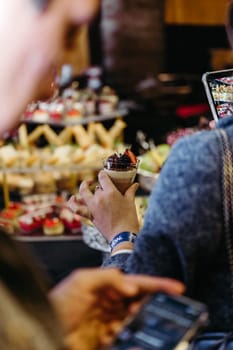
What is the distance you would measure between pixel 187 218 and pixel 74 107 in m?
4.05

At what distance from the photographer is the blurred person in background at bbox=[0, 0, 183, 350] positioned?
749 mm

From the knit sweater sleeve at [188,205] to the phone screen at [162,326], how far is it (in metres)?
0.23

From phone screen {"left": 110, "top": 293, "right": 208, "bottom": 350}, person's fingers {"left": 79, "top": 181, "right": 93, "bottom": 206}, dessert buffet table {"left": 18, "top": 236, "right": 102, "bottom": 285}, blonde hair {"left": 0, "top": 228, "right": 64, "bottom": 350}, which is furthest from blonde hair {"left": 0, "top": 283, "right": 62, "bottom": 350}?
dessert buffet table {"left": 18, "top": 236, "right": 102, "bottom": 285}

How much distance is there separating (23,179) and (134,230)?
10.7 ft

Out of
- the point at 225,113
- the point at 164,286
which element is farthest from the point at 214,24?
the point at 164,286

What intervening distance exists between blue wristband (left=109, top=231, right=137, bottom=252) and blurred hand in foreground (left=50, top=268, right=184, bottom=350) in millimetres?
549

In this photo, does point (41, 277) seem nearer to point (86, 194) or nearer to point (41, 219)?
point (86, 194)

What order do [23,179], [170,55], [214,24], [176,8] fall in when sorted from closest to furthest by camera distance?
[23,179]
[176,8]
[214,24]
[170,55]

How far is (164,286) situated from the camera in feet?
2.85

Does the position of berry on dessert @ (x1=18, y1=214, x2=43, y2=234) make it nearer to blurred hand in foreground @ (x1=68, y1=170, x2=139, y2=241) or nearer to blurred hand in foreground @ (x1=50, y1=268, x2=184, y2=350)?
blurred hand in foreground @ (x1=68, y1=170, x2=139, y2=241)

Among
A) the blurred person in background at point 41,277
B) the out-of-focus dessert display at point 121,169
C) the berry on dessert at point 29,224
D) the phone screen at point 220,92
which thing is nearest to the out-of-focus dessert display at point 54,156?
the berry on dessert at point 29,224

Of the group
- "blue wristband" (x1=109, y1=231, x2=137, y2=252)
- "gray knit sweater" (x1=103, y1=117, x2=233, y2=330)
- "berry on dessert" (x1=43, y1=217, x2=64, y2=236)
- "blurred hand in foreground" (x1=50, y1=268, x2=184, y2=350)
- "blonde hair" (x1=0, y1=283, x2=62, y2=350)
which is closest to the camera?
"blonde hair" (x1=0, y1=283, x2=62, y2=350)

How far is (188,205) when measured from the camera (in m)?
1.04

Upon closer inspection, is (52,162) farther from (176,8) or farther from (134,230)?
(176,8)
